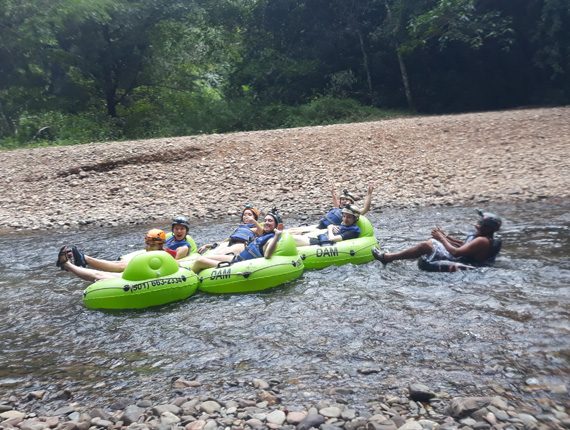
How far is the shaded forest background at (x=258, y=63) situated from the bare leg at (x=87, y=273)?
47.0 feet

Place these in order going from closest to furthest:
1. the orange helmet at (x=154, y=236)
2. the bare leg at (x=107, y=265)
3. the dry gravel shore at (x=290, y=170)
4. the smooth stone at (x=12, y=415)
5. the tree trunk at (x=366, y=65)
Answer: the smooth stone at (x=12, y=415)
the orange helmet at (x=154, y=236)
the bare leg at (x=107, y=265)
the dry gravel shore at (x=290, y=170)
the tree trunk at (x=366, y=65)

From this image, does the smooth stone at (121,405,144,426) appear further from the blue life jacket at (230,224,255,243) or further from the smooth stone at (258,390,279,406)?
the blue life jacket at (230,224,255,243)

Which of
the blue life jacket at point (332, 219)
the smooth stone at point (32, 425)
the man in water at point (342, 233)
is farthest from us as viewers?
the blue life jacket at point (332, 219)

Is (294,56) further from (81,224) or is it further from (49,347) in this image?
(49,347)

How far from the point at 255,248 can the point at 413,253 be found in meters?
2.29

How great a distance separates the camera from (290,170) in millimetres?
14914

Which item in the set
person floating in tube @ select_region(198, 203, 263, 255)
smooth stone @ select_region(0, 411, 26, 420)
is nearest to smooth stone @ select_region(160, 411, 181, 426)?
smooth stone @ select_region(0, 411, 26, 420)

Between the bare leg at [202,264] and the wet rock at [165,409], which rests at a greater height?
the bare leg at [202,264]

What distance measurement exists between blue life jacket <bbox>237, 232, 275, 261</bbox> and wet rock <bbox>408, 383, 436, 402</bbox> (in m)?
4.03

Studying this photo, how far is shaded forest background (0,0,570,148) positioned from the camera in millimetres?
21391

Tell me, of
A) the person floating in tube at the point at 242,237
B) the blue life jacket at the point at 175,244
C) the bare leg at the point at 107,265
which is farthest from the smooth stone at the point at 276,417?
the blue life jacket at the point at 175,244

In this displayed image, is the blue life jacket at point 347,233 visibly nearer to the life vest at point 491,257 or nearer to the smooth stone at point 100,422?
the life vest at point 491,257

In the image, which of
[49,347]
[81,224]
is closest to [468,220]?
[49,347]

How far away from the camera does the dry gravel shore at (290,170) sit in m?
12.9
